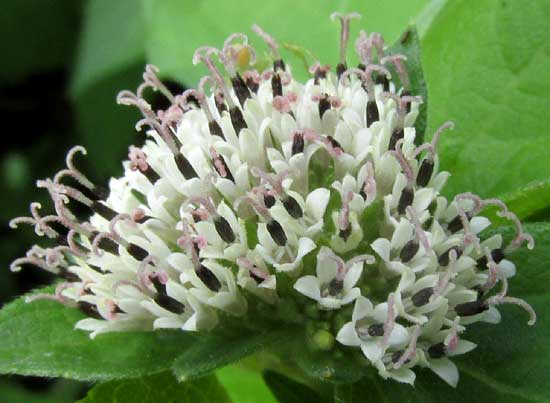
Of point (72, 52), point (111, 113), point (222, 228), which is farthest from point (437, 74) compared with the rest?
point (72, 52)

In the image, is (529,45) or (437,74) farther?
(437,74)

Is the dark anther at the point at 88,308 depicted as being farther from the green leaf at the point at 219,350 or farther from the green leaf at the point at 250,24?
the green leaf at the point at 250,24

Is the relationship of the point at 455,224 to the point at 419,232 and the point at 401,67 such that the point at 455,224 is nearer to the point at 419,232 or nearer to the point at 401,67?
the point at 419,232

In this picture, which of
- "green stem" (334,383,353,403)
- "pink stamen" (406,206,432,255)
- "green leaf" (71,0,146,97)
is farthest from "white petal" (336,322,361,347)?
"green leaf" (71,0,146,97)

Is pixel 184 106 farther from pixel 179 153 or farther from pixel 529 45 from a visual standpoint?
pixel 529 45

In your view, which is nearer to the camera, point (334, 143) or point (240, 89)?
point (334, 143)

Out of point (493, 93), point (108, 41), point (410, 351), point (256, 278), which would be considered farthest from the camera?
point (108, 41)

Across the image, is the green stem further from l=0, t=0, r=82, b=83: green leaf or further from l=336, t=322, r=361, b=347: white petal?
l=0, t=0, r=82, b=83: green leaf

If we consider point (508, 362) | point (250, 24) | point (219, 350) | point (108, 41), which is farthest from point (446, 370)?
point (108, 41)

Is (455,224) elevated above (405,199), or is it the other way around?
(405,199)
